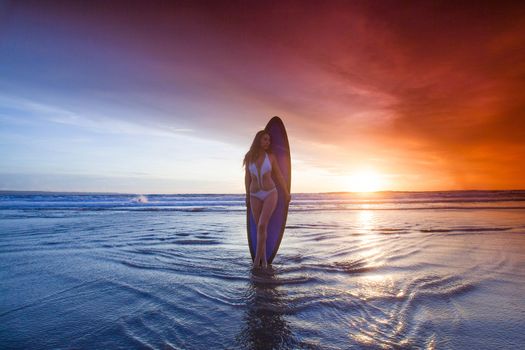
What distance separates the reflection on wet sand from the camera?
2.36m

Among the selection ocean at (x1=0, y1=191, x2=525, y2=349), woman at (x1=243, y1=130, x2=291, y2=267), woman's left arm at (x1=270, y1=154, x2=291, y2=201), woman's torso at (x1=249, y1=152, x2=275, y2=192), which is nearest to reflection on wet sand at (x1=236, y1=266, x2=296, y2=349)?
ocean at (x1=0, y1=191, x2=525, y2=349)

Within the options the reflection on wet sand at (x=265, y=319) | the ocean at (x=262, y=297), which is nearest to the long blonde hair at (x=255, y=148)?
the ocean at (x=262, y=297)

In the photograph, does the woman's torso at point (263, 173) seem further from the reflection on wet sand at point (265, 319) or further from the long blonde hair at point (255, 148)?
the reflection on wet sand at point (265, 319)

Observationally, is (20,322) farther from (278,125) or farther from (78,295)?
(278,125)

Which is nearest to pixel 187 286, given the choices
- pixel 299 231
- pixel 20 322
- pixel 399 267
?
pixel 20 322

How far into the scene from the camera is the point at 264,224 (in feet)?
16.8

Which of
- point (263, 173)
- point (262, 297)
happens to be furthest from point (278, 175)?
point (262, 297)

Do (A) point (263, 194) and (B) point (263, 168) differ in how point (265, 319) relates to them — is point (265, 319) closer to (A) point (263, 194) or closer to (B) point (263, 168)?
(A) point (263, 194)

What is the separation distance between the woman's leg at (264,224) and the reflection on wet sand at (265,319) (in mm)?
867

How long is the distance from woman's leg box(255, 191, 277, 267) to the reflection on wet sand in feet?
2.85

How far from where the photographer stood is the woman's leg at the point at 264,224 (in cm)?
488

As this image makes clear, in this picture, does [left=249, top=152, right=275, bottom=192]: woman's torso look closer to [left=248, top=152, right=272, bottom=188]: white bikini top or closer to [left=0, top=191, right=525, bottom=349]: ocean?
[left=248, top=152, right=272, bottom=188]: white bikini top

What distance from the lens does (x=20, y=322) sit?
2.73 m

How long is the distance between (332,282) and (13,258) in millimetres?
5424
